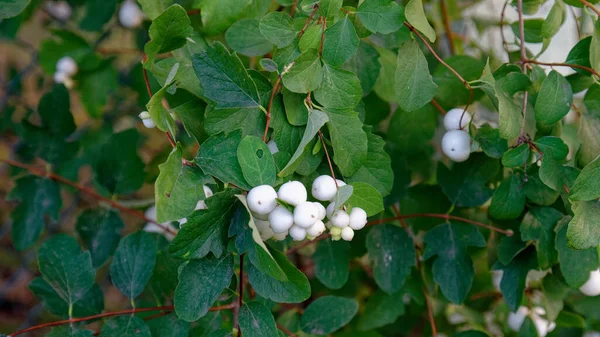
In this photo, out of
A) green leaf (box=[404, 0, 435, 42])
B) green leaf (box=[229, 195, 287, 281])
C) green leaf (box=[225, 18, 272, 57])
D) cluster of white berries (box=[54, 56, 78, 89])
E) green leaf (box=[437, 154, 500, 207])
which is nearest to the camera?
green leaf (box=[229, 195, 287, 281])

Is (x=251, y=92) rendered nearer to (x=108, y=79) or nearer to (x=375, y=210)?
(x=375, y=210)

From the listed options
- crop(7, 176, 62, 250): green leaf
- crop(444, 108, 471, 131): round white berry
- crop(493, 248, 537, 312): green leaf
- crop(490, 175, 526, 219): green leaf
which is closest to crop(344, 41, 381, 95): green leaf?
crop(444, 108, 471, 131): round white berry

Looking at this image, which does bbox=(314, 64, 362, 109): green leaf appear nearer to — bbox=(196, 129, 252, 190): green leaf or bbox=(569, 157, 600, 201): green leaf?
bbox=(196, 129, 252, 190): green leaf

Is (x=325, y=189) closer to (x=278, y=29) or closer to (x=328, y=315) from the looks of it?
(x=278, y=29)

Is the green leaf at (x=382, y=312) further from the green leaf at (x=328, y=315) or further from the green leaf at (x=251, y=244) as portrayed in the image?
the green leaf at (x=251, y=244)

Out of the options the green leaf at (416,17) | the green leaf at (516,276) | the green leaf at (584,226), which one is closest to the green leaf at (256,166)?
the green leaf at (416,17)

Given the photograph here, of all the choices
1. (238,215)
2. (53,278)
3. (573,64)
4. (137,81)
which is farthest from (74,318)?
(573,64)
